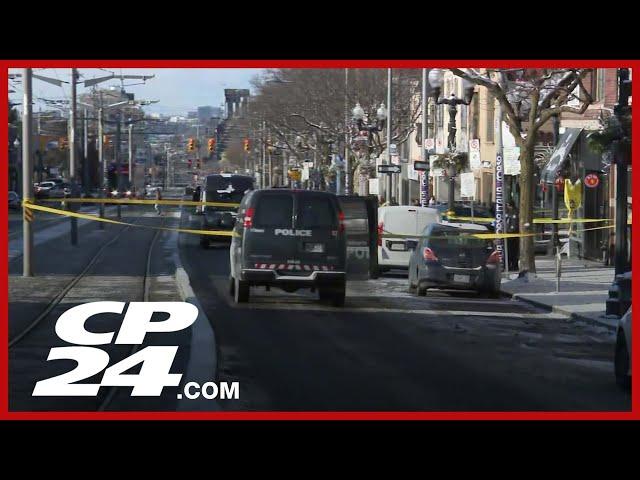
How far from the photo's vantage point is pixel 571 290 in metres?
27.7

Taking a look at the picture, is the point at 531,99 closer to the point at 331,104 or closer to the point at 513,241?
the point at 513,241

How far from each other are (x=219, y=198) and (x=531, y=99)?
1631cm

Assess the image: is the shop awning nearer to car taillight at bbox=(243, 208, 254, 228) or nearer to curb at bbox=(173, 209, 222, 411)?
curb at bbox=(173, 209, 222, 411)

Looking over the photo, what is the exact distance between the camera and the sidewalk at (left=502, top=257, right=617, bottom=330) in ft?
75.4

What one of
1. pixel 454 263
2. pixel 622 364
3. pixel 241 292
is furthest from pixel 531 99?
pixel 622 364

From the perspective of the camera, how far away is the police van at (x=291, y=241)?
2202 cm

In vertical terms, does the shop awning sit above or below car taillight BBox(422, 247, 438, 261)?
above

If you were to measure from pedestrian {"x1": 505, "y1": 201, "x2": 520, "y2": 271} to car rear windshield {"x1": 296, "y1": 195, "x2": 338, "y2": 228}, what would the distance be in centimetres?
1242

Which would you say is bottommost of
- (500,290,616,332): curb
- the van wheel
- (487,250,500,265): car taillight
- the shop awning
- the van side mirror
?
(500,290,616,332): curb

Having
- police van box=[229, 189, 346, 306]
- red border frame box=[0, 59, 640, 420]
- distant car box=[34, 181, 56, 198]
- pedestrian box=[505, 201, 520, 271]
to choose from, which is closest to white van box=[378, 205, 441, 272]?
pedestrian box=[505, 201, 520, 271]

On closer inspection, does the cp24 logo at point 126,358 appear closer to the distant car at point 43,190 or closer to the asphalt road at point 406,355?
the asphalt road at point 406,355

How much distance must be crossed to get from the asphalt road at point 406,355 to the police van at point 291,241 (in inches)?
24.6

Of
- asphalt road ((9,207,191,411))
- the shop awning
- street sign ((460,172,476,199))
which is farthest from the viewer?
the shop awning

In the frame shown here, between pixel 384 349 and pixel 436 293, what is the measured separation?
33.1ft
